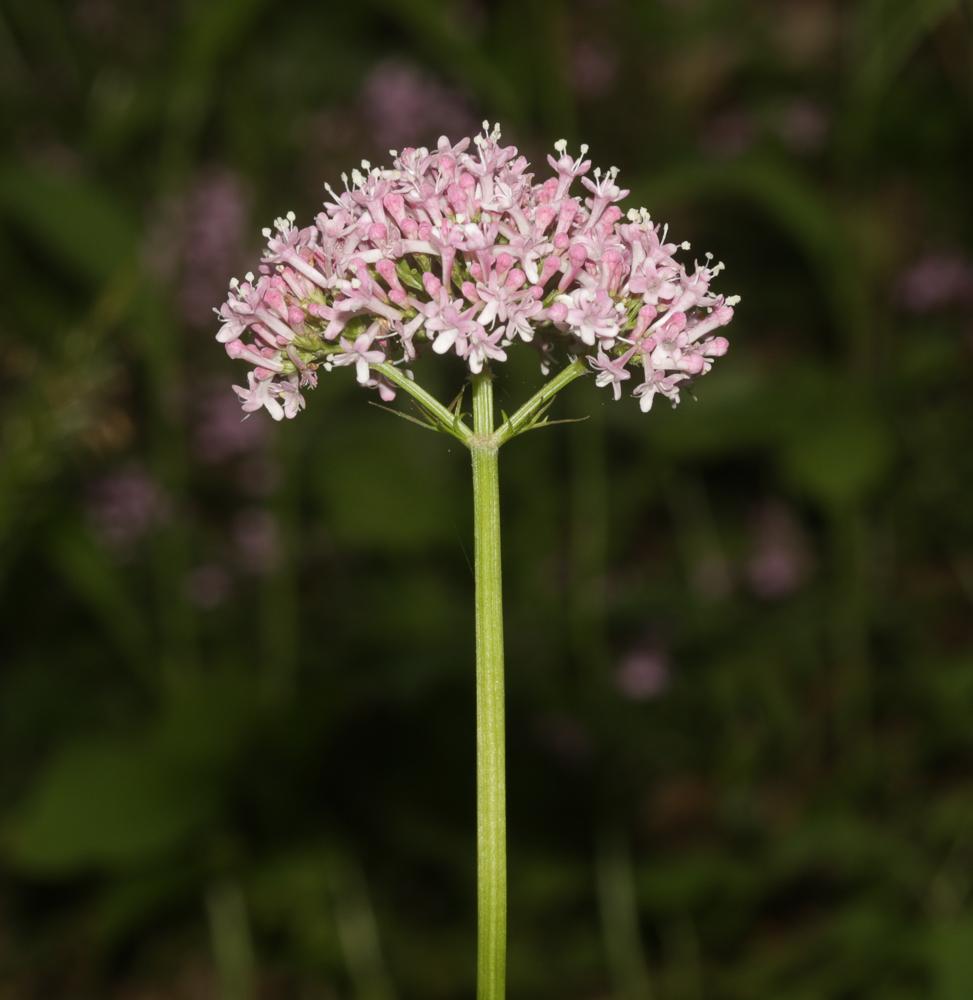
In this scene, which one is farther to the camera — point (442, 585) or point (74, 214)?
point (442, 585)

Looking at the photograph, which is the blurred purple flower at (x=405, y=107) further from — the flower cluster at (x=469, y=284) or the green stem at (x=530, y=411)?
the green stem at (x=530, y=411)

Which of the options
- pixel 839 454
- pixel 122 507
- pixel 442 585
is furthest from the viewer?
pixel 442 585

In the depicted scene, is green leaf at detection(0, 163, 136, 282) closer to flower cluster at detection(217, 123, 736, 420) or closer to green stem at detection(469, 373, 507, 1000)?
flower cluster at detection(217, 123, 736, 420)

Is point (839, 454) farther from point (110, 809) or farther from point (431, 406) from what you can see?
point (431, 406)

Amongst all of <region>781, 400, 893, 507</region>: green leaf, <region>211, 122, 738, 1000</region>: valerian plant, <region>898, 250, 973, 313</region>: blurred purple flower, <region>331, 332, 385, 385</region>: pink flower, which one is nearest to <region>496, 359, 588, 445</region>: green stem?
<region>211, 122, 738, 1000</region>: valerian plant

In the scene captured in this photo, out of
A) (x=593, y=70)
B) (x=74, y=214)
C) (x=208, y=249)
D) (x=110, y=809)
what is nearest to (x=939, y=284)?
(x=593, y=70)

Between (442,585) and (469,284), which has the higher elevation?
(442,585)

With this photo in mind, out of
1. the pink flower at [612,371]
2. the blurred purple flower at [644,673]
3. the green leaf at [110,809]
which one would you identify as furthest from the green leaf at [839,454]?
the pink flower at [612,371]
